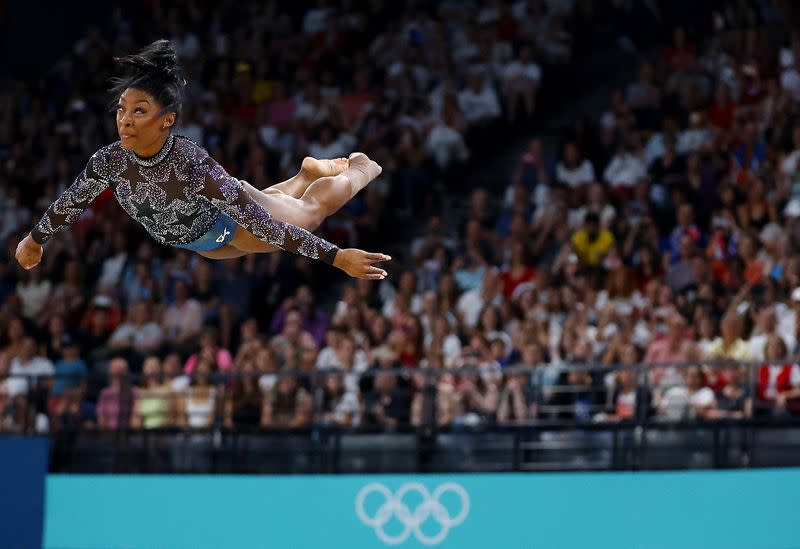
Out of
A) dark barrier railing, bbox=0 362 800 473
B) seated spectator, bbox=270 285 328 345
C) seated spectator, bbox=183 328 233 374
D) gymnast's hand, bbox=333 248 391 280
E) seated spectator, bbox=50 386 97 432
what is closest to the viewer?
gymnast's hand, bbox=333 248 391 280

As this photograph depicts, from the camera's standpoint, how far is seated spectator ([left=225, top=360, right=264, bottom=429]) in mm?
11102

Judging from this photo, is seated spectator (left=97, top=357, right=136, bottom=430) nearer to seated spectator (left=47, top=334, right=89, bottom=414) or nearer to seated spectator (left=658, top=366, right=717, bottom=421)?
seated spectator (left=47, top=334, right=89, bottom=414)

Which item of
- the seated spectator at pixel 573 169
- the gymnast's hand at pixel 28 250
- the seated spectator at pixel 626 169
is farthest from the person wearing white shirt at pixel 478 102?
the gymnast's hand at pixel 28 250

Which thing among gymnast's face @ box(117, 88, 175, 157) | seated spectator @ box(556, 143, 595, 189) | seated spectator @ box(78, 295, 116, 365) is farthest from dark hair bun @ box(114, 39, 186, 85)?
seated spectator @ box(556, 143, 595, 189)

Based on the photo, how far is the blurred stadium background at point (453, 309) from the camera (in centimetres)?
1012

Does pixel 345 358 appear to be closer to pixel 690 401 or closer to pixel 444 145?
pixel 690 401

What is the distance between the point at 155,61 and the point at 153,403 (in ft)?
19.0

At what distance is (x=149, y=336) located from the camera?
41.0ft

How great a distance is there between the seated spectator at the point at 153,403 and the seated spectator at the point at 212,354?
265 mm

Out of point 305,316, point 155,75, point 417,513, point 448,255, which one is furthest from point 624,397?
point 155,75

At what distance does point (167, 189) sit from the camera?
6.34m

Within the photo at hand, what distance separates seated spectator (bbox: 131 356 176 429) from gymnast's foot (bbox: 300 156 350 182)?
153 inches

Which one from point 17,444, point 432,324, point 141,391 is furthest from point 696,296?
point 17,444

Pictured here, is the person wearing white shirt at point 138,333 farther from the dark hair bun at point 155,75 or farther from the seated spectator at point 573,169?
the dark hair bun at point 155,75
